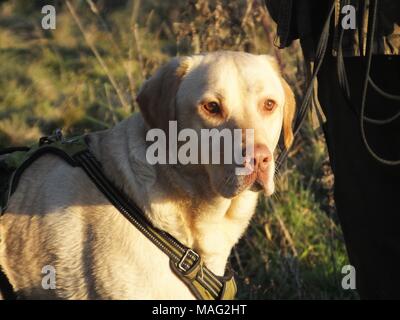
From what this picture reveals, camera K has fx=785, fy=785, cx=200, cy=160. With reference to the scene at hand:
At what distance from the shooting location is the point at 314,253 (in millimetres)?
5121

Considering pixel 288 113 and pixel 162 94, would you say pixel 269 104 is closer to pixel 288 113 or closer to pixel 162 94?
pixel 288 113

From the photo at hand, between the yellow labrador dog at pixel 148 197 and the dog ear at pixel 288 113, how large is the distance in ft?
0.29

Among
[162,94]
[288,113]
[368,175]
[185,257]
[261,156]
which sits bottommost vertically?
[185,257]

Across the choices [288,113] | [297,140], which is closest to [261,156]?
[288,113]

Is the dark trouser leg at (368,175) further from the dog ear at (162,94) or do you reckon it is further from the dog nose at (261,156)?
the dog ear at (162,94)

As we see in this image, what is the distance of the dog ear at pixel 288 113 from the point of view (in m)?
3.52

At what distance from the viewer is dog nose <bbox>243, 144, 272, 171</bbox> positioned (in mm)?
3057

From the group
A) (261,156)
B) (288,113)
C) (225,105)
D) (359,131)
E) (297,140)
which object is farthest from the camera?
(297,140)

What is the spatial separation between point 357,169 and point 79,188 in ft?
4.02

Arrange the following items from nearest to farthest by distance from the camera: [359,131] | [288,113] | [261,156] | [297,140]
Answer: [261,156]
[359,131]
[288,113]
[297,140]

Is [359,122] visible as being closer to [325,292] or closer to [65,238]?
[65,238]

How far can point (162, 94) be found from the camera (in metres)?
3.30

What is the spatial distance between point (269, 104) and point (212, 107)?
0.87ft

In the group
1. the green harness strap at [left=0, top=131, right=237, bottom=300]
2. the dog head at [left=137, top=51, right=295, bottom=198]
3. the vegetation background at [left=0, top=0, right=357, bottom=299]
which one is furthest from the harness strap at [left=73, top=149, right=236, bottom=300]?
the vegetation background at [left=0, top=0, right=357, bottom=299]
